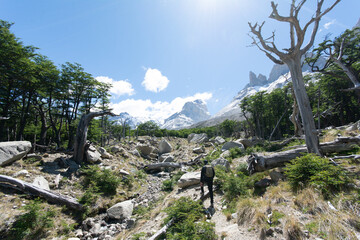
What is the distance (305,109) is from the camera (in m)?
6.86

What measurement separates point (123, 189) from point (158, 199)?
274 centimetres

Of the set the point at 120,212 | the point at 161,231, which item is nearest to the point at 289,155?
the point at 161,231

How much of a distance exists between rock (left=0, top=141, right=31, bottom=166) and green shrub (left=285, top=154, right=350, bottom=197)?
41.0 ft

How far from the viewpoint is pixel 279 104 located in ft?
99.1

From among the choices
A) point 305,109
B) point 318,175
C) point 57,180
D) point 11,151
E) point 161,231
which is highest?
point 305,109

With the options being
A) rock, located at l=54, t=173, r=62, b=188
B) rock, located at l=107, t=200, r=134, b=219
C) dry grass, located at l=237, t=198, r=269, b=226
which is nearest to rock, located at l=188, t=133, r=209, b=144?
rock, located at l=107, t=200, r=134, b=219

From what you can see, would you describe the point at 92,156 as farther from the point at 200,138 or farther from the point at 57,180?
the point at 200,138

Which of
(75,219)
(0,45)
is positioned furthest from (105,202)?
(0,45)

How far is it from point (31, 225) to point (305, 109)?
1180cm

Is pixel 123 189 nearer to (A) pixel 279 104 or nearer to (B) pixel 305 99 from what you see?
(B) pixel 305 99

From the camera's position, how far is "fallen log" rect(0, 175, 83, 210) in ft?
20.7

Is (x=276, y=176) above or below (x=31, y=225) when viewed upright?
above

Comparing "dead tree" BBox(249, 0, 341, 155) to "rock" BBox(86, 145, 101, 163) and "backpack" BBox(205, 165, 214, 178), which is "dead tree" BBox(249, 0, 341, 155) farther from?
"rock" BBox(86, 145, 101, 163)

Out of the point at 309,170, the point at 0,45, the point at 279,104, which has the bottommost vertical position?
the point at 309,170
